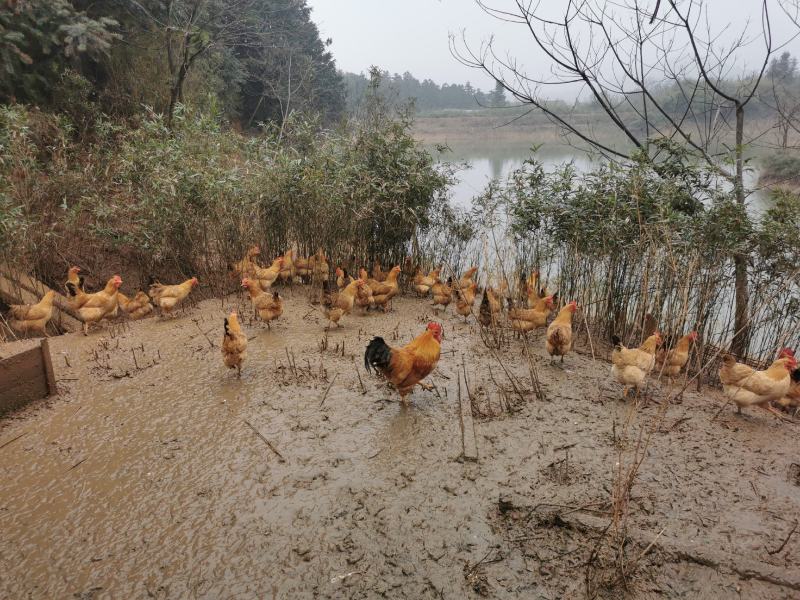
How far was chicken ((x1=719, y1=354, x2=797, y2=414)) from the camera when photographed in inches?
169

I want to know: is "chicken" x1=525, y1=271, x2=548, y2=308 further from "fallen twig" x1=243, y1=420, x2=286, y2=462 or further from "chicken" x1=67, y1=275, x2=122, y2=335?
"chicken" x1=67, y1=275, x2=122, y2=335

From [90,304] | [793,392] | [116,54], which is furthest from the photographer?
[116,54]

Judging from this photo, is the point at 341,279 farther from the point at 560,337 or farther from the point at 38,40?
the point at 38,40

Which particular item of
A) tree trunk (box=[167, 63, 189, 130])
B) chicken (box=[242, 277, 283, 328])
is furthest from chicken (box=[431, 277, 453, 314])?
tree trunk (box=[167, 63, 189, 130])

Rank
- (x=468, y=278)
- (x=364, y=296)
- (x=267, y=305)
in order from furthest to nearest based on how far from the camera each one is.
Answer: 1. (x=468, y=278)
2. (x=364, y=296)
3. (x=267, y=305)

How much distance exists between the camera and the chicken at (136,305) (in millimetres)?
6691

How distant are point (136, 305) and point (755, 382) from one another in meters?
7.65

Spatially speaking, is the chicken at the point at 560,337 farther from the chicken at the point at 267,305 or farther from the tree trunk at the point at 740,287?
the chicken at the point at 267,305

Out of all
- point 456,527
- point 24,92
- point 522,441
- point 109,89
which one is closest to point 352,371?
point 522,441

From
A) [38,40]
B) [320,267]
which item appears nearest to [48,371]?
[320,267]

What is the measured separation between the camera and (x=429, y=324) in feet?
14.8

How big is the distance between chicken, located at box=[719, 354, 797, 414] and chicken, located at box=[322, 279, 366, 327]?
14.7 feet

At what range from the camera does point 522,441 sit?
12.9ft

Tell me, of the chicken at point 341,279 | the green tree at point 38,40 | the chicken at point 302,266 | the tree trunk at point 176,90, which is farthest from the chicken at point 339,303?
the tree trunk at point 176,90
